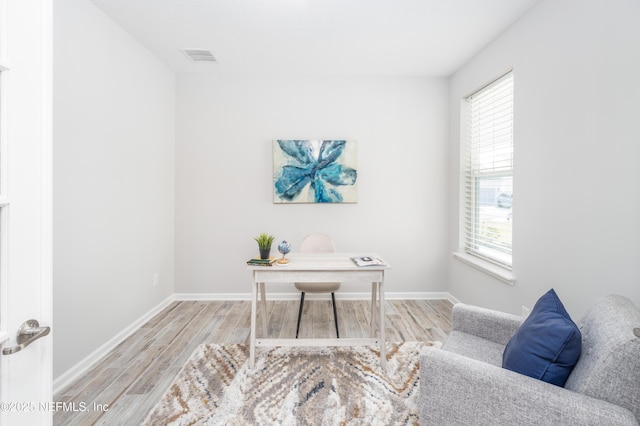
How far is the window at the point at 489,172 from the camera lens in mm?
2734

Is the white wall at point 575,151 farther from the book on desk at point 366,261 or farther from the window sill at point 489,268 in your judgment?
the book on desk at point 366,261

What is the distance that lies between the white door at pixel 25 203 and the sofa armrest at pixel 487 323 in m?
1.92

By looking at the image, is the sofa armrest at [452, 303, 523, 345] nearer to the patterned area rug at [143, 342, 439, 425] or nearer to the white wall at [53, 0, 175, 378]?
the patterned area rug at [143, 342, 439, 425]

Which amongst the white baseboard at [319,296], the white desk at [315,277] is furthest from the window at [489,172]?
the white desk at [315,277]

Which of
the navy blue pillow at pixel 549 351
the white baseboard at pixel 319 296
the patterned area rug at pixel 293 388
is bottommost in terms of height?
the patterned area rug at pixel 293 388

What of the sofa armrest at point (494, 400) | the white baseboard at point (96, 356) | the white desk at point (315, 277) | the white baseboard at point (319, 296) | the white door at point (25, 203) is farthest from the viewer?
the white baseboard at point (319, 296)

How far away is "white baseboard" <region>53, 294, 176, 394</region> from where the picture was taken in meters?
2.05

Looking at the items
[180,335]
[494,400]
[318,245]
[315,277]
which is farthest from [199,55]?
[494,400]

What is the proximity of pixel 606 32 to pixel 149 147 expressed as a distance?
359 centimetres

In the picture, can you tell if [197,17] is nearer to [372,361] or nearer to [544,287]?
[372,361]

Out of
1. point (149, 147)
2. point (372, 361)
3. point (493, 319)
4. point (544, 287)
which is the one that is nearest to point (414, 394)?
point (372, 361)

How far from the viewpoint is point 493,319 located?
1.81 metres

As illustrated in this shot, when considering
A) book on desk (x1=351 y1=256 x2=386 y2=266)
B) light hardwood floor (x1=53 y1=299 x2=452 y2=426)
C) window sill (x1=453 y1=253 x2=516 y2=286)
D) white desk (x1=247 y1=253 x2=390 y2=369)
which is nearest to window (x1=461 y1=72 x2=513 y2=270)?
window sill (x1=453 y1=253 x2=516 y2=286)

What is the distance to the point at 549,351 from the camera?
1.21 m
